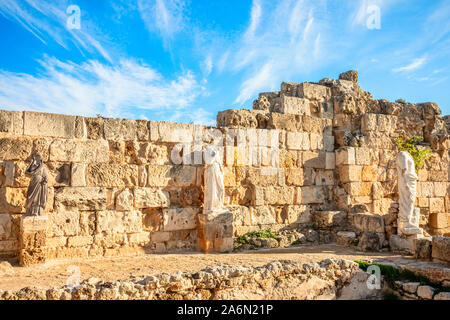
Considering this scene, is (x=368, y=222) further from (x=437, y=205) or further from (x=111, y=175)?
(x=111, y=175)

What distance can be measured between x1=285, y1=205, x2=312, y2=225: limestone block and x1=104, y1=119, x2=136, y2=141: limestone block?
456 cm

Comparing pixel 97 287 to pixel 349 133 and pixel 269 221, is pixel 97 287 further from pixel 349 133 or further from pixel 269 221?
pixel 349 133

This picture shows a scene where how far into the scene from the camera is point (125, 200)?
796 cm

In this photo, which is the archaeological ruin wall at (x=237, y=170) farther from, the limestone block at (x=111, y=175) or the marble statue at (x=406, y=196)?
the marble statue at (x=406, y=196)

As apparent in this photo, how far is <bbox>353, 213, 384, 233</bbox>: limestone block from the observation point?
8867 mm

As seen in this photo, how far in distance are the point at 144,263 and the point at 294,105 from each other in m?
6.05

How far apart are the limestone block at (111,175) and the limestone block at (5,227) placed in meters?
1.63

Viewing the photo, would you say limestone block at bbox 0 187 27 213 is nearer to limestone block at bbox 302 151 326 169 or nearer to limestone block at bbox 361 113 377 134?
limestone block at bbox 302 151 326 169

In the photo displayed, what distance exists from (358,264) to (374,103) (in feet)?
21.0

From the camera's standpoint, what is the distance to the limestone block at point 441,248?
6.50 meters

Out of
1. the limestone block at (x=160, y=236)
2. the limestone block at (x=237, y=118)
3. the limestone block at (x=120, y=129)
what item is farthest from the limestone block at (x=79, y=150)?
the limestone block at (x=237, y=118)

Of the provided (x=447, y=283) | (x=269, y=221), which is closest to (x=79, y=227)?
(x=269, y=221)
